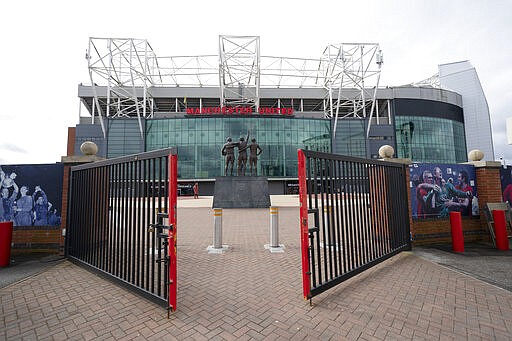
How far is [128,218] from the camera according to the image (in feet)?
13.9

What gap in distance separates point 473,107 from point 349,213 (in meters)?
74.3

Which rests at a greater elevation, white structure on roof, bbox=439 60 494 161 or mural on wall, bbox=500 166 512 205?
white structure on roof, bbox=439 60 494 161

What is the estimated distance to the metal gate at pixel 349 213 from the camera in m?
3.59

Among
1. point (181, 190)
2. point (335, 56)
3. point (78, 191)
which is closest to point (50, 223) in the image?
point (78, 191)

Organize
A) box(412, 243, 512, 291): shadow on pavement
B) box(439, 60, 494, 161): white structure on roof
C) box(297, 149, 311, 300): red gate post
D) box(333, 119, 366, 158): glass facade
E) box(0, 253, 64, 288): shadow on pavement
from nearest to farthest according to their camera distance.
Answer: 1. box(297, 149, 311, 300): red gate post
2. box(412, 243, 512, 291): shadow on pavement
3. box(0, 253, 64, 288): shadow on pavement
4. box(333, 119, 366, 158): glass facade
5. box(439, 60, 494, 161): white structure on roof

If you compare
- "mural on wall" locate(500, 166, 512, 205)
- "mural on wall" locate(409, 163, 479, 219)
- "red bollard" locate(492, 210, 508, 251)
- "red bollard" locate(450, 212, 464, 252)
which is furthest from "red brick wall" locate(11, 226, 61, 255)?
"mural on wall" locate(500, 166, 512, 205)

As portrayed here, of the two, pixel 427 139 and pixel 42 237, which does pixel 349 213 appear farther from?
pixel 427 139

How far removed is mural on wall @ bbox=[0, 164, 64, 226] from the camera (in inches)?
249

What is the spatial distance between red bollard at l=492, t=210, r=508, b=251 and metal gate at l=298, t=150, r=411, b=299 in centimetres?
244

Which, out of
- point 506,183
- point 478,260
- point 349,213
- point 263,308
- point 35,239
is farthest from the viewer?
point 506,183

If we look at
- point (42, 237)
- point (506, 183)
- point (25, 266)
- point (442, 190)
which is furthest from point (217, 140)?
point (506, 183)

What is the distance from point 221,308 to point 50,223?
5.74m

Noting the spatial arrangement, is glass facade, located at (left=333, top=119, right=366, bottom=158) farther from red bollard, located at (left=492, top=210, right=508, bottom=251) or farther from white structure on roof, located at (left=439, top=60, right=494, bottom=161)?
red bollard, located at (left=492, top=210, right=508, bottom=251)

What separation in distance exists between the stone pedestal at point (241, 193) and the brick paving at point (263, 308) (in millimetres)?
12172
